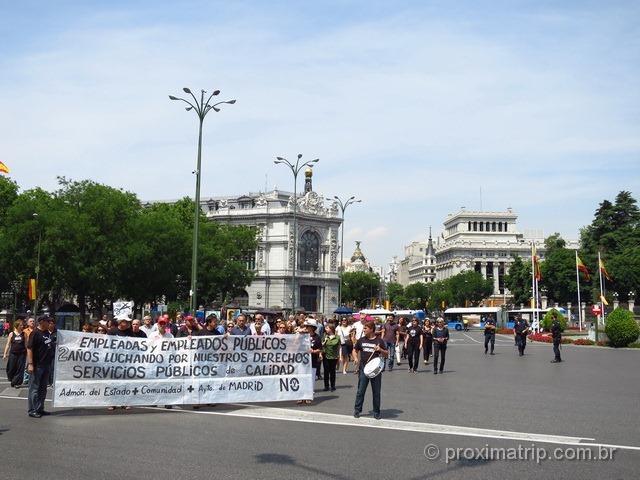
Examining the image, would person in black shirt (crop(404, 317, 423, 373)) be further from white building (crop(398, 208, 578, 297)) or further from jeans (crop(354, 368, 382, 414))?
white building (crop(398, 208, 578, 297))

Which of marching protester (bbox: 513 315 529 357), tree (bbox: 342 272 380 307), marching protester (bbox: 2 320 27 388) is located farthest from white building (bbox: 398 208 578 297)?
marching protester (bbox: 2 320 27 388)

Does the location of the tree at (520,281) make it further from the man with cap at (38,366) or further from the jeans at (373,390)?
the man with cap at (38,366)

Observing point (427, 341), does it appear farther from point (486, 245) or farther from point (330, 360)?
point (486, 245)

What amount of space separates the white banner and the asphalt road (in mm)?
355

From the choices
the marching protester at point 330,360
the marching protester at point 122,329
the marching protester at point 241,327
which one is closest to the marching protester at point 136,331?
the marching protester at point 122,329

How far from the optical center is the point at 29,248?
181 feet

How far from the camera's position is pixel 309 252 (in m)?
122

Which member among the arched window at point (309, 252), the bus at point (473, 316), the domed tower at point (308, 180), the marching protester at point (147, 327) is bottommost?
the marching protester at point (147, 327)

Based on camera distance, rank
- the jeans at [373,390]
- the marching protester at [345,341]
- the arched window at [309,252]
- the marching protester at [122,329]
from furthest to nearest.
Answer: the arched window at [309,252] < the marching protester at [345,341] < the marching protester at [122,329] < the jeans at [373,390]

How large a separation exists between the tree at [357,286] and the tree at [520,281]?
60.7 meters

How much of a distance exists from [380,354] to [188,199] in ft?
252

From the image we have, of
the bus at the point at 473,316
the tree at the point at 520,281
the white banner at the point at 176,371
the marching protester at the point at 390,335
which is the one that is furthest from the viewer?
the tree at the point at 520,281

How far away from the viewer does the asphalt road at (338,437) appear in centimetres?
943

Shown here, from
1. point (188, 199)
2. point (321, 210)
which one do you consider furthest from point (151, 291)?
point (321, 210)
